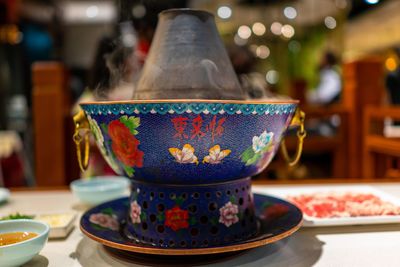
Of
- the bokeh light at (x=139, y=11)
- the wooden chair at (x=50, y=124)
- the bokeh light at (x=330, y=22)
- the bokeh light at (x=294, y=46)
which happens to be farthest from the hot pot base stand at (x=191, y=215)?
the bokeh light at (x=294, y=46)

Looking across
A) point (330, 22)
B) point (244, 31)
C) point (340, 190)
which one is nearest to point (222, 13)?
point (340, 190)

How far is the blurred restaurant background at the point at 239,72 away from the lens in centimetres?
143

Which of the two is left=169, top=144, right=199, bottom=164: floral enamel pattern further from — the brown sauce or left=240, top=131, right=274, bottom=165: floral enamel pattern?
the brown sauce

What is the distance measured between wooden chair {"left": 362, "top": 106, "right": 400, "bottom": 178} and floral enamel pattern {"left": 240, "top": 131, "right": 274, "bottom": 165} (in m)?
1.28

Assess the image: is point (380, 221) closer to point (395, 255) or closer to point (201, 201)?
point (395, 255)

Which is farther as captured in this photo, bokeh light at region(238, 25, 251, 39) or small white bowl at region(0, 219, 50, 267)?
bokeh light at region(238, 25, 251, 39)

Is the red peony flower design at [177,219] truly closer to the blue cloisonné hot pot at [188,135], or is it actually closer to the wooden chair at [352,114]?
the blue cloisonné hot pot at [188,135]

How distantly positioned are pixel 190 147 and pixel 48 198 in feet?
2.68

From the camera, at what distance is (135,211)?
2.64ft

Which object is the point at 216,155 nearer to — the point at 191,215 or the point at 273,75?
the point at 191,215

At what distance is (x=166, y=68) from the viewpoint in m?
0.84

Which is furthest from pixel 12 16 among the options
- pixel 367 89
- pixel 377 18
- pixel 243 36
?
pixel 377 18

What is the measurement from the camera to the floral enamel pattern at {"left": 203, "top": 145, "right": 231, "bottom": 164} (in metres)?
0.69

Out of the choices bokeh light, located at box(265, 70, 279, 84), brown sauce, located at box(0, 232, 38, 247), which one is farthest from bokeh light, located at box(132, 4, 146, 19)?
bokeh light, located at box(265, 70, 279, 84)
